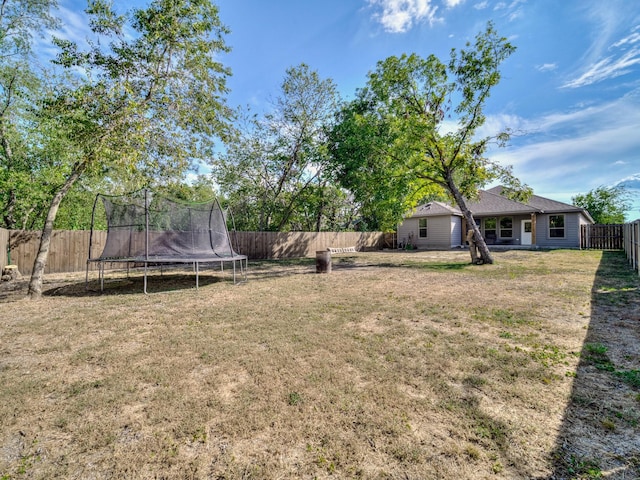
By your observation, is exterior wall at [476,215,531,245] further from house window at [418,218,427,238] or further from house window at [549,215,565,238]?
house window at [418,218,427,238]

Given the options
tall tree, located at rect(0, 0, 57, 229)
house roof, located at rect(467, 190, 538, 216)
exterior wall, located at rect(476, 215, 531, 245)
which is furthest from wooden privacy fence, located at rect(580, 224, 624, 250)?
tall tree, located at rect(0, 0, 57, 229)

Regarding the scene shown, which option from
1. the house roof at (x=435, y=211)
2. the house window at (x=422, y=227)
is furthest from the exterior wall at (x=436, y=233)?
the house roof at (x=435, y=211)

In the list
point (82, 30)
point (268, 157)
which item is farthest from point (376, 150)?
point (82, 30)

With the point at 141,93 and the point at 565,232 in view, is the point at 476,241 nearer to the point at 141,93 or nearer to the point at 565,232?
the point at 565,232

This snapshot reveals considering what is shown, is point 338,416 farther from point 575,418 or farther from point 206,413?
point 575,418

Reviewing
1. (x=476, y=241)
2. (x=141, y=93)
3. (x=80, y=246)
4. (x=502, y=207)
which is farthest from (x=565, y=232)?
(x=80, y=246)

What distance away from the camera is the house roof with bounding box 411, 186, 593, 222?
1656 centimetres

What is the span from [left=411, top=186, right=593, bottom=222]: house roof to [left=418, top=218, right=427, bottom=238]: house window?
0.61m

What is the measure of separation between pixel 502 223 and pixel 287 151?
15.7 metres

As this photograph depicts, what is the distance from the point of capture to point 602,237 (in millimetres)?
15844

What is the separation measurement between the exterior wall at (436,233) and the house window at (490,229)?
1817mm

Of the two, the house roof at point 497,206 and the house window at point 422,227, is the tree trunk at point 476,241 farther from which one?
the house window at point 422,227

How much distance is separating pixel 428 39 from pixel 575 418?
43.1 ft

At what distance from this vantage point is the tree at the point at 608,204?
24.4 m
